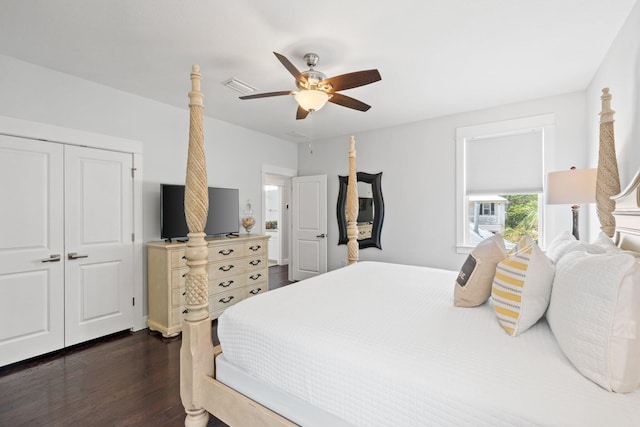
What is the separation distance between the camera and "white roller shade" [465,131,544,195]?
137 inches

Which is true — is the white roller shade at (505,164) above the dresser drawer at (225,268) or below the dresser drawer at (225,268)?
above

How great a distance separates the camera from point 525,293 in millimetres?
1257

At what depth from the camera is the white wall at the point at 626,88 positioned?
1.80 meters

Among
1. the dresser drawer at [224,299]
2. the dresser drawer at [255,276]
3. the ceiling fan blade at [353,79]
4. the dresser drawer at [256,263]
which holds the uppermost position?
the ceiling fan blade at [353,79]

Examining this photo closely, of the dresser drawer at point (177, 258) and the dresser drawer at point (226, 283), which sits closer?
the dresser drawer at point (177, 258)

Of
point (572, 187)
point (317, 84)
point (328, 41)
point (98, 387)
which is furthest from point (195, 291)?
point (572, 187)

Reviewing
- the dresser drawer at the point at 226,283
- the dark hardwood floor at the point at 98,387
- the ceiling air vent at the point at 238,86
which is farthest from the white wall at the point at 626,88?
the dresser drawer at the point at 226,283

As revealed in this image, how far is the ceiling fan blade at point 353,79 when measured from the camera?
2057 mm

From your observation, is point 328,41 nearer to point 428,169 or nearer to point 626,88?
point 626,88

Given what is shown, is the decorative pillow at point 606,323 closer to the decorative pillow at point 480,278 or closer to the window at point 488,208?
the decorative pillow at point 480,278

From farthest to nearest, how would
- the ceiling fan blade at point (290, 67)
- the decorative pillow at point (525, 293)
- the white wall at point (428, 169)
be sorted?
the white wall at point (428, 169)
the ceiling fan blade at point (290, 67)
the decorative pillow at point (525, 293)

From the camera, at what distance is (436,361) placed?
3.42 feet

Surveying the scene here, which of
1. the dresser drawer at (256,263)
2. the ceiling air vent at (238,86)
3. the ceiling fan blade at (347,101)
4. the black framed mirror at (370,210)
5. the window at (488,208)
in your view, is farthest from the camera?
the black framed mirror at (370,210)

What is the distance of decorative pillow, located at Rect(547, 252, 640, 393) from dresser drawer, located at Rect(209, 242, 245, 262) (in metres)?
3.21
